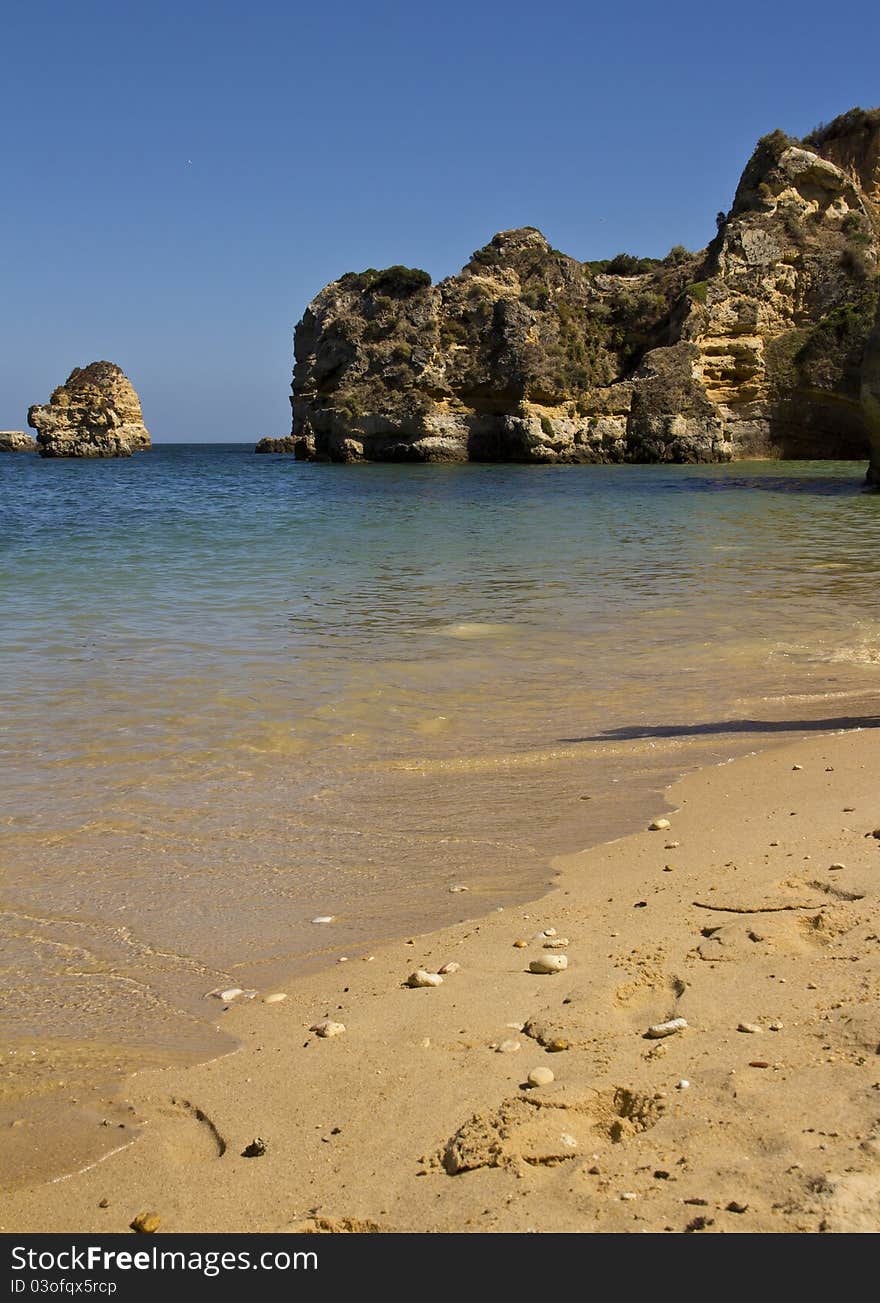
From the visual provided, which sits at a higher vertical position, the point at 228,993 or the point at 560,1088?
the point at 560,1088

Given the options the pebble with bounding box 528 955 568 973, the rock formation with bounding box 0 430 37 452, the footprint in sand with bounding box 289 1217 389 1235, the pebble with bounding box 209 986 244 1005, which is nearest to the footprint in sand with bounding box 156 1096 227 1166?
the footprint in sand with bounding box 289 1217 389 1235

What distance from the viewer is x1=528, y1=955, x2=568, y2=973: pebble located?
11.4ft

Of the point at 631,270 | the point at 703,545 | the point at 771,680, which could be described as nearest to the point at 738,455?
the point at 631,270

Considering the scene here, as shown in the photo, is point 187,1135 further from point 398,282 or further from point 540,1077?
point 398,282

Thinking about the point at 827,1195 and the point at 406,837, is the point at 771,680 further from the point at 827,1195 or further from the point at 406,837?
the point at 827,1195

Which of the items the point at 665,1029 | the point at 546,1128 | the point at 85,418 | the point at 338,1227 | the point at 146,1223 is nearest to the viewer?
the point at 338,1227

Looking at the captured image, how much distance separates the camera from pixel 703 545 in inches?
720

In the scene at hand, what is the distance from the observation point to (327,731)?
275 inches

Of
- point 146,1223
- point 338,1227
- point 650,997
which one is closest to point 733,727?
point 650,997

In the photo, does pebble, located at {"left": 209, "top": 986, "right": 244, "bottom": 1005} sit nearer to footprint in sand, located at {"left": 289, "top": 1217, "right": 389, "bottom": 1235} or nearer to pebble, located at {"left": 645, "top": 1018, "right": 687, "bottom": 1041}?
footprint in sand, located at {"left": 289, "top": 1217, "right": 389, "bottom": 1235}

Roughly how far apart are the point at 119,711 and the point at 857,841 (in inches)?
202

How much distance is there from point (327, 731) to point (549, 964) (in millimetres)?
3706

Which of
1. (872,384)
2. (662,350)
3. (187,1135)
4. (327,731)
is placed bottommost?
(187,1135)

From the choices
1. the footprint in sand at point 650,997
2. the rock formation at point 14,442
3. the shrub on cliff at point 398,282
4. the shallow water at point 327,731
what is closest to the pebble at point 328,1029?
the shallow water at point 327,731
